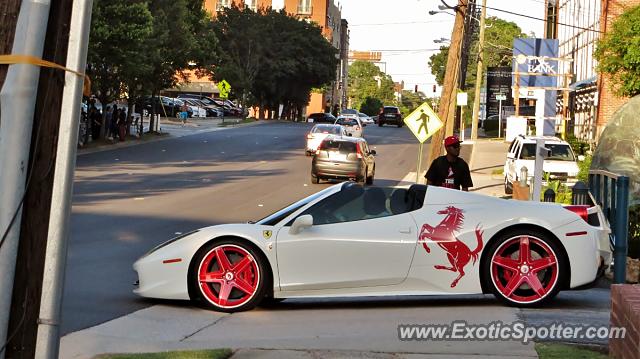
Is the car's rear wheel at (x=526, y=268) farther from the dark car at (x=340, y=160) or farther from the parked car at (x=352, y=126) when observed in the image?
the parked car at (x=352, y=126)

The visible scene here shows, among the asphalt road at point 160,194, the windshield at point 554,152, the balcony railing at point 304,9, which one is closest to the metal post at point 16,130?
the asphalt road at point 160,194

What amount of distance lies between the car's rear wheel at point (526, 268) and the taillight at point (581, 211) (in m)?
0.65

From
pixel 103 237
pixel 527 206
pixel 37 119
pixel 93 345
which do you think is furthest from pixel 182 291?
pixel 103 237

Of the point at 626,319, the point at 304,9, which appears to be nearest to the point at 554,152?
the point at 626,319

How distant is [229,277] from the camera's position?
32.4 feet

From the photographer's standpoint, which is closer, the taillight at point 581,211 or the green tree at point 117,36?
the taillight at point 581,211

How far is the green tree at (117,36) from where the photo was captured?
41.4 meters

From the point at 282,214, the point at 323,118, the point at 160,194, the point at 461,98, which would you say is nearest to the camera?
the point at 282,214

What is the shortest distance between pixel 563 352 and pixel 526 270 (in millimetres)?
2773

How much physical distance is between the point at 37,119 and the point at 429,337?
13.5 feet

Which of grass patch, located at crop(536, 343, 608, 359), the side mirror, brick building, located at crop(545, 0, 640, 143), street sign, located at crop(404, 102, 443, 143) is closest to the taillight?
the side mirror

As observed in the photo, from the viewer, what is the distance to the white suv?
29.2 m

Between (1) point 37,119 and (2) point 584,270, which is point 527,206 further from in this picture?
(1) point 37,119

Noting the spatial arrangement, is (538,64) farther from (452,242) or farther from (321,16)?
(321,16)
